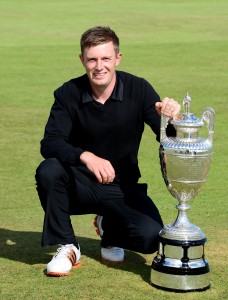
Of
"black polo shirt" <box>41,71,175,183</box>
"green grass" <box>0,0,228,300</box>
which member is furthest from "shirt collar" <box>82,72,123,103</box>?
"green grass" <box>0,0,228,300</box>

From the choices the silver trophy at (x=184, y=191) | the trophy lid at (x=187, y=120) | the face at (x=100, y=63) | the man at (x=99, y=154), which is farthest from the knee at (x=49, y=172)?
the trophy lid at (x=187, y=120)

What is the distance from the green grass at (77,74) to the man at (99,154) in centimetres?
20

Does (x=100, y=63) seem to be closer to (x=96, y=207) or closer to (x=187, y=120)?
(x=187, y=120)

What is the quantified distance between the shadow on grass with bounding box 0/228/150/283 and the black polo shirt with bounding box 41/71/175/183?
594mm

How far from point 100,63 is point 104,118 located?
0.35 m

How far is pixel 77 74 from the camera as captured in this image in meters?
16.5

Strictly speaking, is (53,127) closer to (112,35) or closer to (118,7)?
(112,35)

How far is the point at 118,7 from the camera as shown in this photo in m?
33.1

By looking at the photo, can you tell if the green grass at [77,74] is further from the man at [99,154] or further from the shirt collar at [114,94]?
the shirt collar at [114,94]

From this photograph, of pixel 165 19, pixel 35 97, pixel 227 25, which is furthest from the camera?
pixel 165 19

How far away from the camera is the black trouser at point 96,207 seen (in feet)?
19.6

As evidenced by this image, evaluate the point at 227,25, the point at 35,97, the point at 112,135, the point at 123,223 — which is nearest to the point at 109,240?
the point at 123,223

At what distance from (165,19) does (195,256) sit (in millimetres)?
22311

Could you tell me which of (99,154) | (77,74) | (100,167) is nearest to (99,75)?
(99,154)
